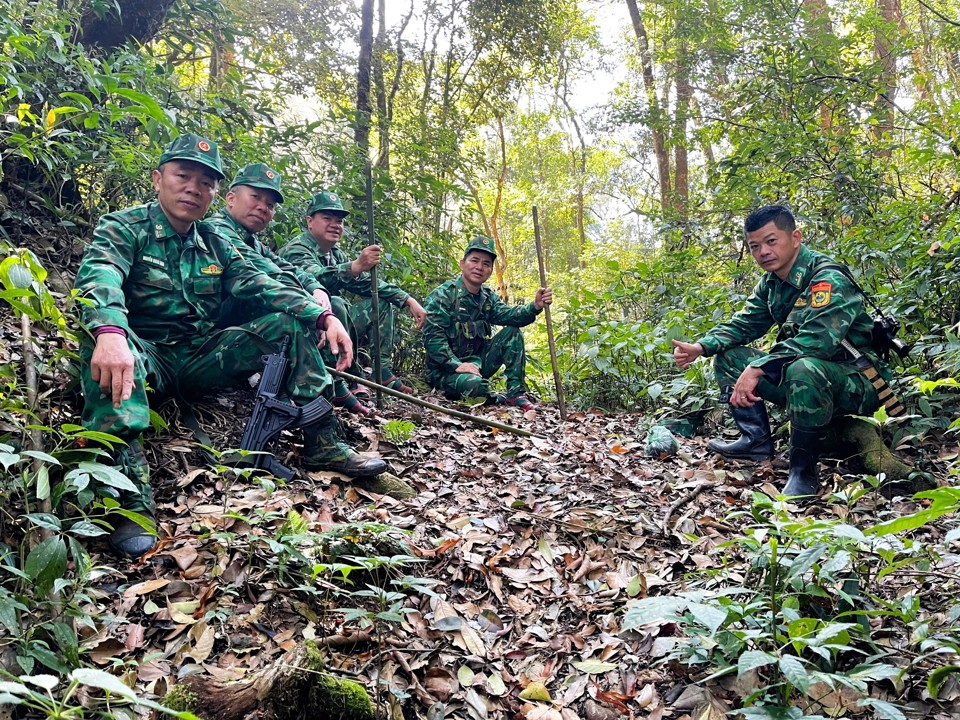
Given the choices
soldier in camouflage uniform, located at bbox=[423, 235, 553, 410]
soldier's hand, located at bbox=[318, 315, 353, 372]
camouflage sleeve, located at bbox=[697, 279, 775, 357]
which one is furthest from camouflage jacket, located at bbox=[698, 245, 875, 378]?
soldier's hand, located at bbox=[318, 315, 353, 372]

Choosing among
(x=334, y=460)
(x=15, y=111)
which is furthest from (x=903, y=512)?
(x=15, y=111)

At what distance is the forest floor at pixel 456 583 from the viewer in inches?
90.3

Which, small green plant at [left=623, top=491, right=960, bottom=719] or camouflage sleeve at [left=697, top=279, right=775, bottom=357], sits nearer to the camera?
small green plant at [left=623, top=491, right=960, bottom=719]

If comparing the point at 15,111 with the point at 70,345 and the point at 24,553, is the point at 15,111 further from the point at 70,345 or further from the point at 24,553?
the point at 24,553

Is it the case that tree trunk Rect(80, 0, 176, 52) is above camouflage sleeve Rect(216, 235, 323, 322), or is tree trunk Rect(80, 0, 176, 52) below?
above

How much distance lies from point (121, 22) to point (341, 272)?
8.90 ft

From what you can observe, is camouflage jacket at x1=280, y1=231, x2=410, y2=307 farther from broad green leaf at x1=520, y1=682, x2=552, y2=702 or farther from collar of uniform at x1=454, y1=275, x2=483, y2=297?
broad green leaf at x1=520, y1=682, x2=552, y2=702

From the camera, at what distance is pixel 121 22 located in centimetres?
525

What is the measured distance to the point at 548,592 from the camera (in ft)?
10.1

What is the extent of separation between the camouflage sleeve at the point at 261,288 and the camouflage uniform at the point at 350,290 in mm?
1361

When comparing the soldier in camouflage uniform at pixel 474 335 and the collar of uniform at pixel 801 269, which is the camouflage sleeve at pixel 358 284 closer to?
the soldier in camouflage uniform at pixel 474 335

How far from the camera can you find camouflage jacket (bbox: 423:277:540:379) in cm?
713

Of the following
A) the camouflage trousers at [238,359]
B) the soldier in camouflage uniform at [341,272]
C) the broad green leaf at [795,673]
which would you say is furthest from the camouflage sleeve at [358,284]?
the broad green leaf at [795,673]

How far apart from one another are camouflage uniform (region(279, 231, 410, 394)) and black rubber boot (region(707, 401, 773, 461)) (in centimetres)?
328
